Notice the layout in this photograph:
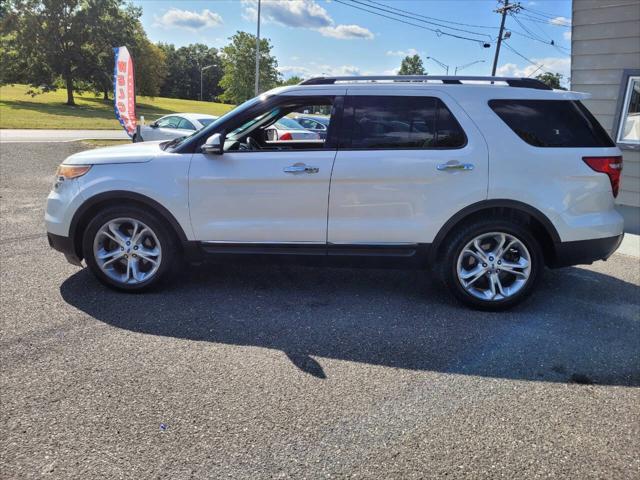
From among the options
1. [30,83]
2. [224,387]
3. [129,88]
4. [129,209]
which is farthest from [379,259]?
[30,83]

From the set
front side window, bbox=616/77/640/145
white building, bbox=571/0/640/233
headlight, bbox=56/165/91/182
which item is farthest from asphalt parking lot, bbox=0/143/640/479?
front side window, bbox=616/77/640/145

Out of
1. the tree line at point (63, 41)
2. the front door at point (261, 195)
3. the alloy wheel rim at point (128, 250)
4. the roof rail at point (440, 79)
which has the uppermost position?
the tree line at point (63, 41)

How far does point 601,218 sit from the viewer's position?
13.8 ft

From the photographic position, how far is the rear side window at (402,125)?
13.6ft

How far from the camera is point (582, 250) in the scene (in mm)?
4223

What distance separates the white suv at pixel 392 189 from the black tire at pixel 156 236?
12 millimetres

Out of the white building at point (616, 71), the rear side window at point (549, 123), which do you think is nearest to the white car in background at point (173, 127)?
the white building at point (616, 71)

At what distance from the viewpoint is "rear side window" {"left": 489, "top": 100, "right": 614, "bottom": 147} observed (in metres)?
4.14

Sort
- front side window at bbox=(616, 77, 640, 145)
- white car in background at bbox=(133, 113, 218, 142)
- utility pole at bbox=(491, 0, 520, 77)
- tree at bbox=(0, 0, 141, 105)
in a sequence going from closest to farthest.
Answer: front side window at bbox=(616, 77, 640, 145) < white car in background at bbox=(133, 113, 218, 142) < utility pole at bbox=(491, 0, 520, 77) < tree at bbox=(0, 0, 141, 105)

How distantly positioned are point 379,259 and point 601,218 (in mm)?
1904

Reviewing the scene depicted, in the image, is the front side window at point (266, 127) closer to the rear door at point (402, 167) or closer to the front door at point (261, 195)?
the front door at point (261, 195)

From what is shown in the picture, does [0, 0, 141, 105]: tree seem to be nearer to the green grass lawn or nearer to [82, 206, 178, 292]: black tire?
the green grass lawn

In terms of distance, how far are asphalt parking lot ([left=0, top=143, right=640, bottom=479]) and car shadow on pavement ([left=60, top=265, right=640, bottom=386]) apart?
2 cm

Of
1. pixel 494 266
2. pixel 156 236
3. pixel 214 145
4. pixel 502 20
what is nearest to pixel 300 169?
pixel 214 145
